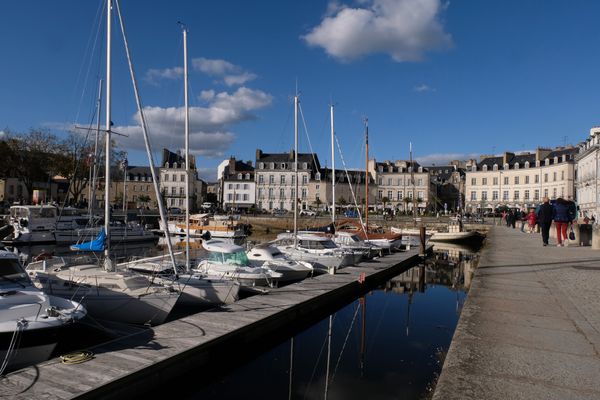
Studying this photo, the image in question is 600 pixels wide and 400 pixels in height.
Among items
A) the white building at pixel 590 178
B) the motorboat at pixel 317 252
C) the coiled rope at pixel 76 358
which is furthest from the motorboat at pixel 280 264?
the white building at pixel 590 178

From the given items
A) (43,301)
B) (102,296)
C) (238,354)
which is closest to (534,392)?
(238,354)

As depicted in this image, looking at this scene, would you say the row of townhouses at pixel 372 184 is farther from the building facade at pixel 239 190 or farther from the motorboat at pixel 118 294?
the motorboat at pixel 118 294

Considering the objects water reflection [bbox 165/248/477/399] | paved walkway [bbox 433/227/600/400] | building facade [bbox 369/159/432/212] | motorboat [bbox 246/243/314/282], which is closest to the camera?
paved walkway [bbox 433/227/600/400]

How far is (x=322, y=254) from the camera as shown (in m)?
21.3

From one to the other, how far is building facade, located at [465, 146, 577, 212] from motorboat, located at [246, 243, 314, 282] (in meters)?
66.7

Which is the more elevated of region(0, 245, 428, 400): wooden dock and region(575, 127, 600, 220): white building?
region(575, 127, 600, 220): white building

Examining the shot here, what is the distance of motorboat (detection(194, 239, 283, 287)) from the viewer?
15570 millimetres

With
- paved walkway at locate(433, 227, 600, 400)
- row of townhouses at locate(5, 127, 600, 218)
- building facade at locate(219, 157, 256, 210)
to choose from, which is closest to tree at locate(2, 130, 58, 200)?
row of townhouses at locate(5, 127, 600, 218)

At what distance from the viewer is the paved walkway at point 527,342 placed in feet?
16.2

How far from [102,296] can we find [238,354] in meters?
3.90

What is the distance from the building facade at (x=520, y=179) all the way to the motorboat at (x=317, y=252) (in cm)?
6303

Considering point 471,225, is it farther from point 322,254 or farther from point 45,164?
point 45,164

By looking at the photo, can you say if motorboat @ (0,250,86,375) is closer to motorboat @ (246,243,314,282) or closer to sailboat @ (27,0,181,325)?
sailboat @ (27,0,181,325)

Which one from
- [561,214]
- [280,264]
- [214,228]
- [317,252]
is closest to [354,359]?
[280,264]
